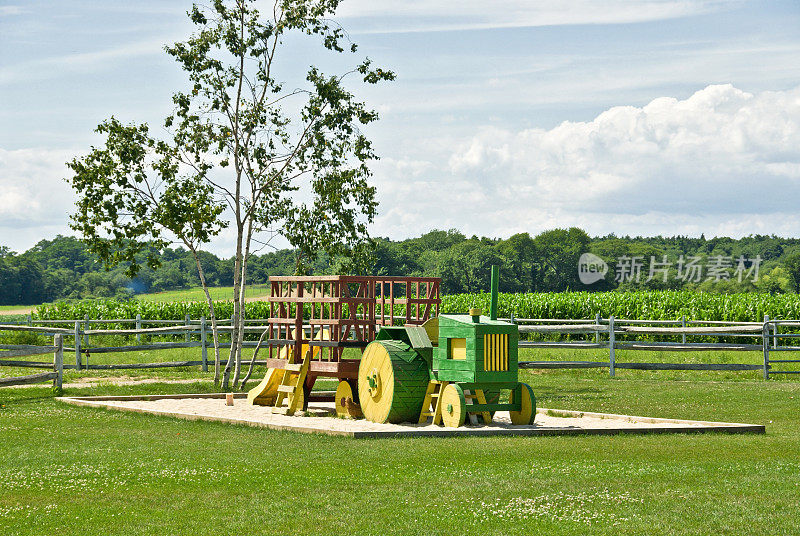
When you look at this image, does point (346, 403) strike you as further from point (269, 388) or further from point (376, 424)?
point (269, 388)

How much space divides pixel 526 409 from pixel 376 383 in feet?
8.07

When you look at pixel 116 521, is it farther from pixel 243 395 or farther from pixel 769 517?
pixel 243 395

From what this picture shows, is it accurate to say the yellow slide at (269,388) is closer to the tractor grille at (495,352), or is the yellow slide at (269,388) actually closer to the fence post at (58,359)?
the tractor grille at (495,352)

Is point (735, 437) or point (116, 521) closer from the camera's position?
point (116, 521)

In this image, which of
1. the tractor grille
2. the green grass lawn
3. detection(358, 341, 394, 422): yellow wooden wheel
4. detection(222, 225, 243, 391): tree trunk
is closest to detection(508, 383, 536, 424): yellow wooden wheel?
the tractor grille

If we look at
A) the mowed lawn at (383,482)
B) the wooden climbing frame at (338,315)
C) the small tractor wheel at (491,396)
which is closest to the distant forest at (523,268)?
the wooden climbing frame at (338,315)

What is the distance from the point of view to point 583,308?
4762cm

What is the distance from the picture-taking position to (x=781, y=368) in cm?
2844

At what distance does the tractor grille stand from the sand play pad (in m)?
0.92

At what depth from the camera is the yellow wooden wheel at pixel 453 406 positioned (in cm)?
1372

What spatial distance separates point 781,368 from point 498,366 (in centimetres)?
1778

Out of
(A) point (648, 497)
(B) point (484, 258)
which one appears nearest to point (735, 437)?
(A) point (648, 497)

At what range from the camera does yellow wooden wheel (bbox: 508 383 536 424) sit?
1403 cm

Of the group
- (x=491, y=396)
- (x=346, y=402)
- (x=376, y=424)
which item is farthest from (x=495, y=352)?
(x=346, y=402)
